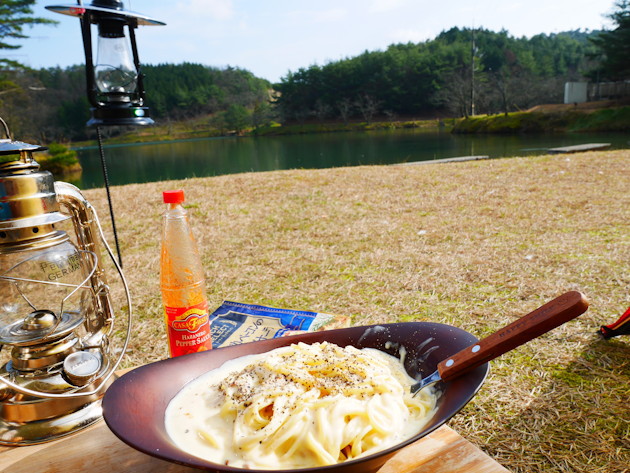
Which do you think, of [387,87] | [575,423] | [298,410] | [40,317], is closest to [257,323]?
[40,317]

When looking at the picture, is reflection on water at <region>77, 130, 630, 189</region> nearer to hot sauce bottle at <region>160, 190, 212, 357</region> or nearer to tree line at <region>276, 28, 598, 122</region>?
hot sauce bottle at <region>160, 190, 212, 357</region>

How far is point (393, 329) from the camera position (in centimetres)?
139

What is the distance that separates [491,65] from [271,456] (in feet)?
261

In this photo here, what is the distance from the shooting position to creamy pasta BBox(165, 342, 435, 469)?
97 cm

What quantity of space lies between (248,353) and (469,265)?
3.03 metres

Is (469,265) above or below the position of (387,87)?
below

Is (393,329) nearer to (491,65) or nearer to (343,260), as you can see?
(343,260)

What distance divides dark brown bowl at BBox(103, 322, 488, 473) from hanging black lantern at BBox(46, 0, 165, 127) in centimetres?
172

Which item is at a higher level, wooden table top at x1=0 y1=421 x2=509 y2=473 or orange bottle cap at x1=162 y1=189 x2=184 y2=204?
orange bottle cap at x1=162 y1=189 x2=184 y2=204

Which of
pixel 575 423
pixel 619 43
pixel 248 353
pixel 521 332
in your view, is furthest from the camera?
pixel 619 43

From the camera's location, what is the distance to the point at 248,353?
1363mm

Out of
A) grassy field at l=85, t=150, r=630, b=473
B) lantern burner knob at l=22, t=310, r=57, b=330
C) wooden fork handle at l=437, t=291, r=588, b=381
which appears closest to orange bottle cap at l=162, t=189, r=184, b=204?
lantern burner knob at l=22, t=310, r=57, b=330

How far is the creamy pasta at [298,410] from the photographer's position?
97cm

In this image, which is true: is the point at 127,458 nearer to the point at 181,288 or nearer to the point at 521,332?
the point at 181,288
